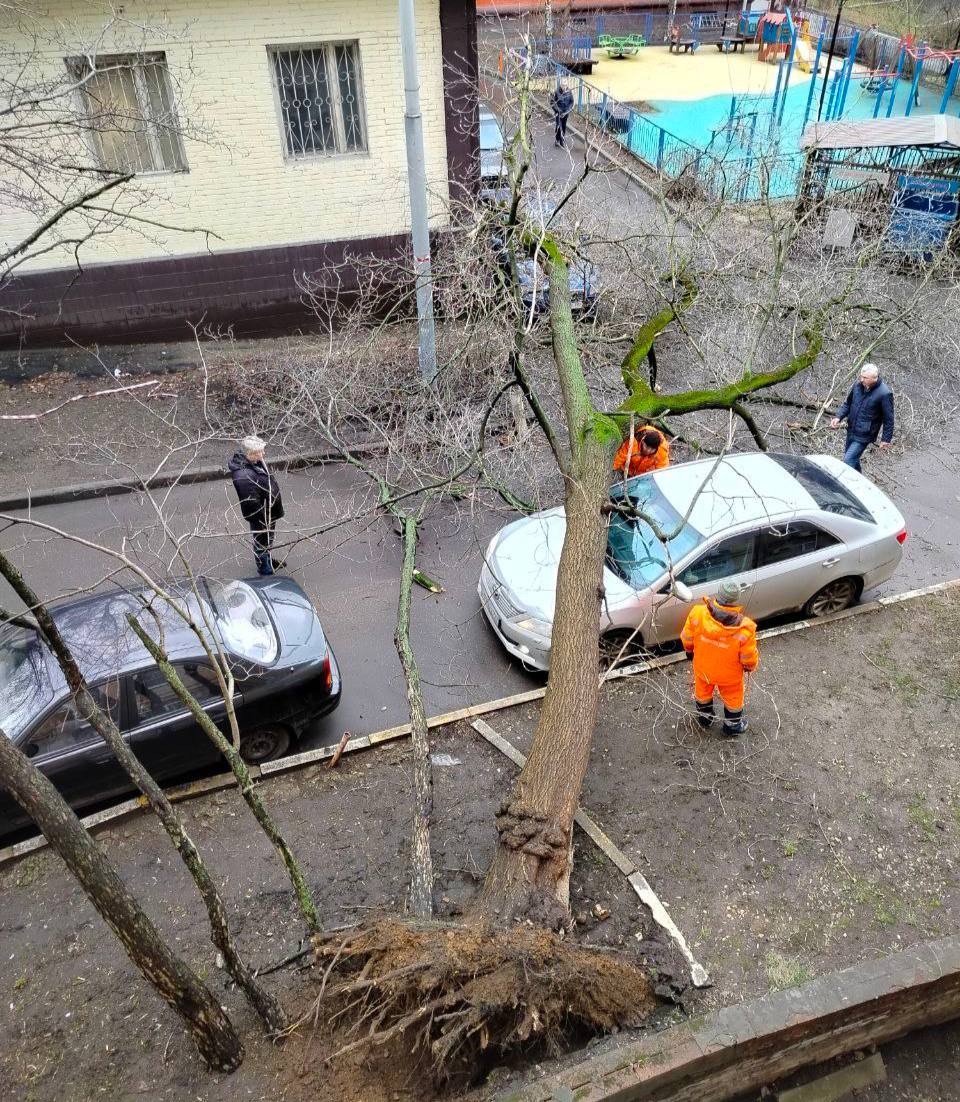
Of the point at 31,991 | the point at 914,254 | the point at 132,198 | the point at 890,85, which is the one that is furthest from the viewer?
the point at 890,85

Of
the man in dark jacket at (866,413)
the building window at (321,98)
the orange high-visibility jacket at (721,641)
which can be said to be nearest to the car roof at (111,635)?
the orange high-visibility jacket at (721,641)

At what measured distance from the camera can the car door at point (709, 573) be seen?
7398 millimetres

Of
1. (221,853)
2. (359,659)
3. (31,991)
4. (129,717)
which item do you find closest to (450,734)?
(359,659)

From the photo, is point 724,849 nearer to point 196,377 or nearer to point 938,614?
point 938,614

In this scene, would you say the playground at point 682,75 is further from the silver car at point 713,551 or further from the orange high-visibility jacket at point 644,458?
the silver car at point 713,551

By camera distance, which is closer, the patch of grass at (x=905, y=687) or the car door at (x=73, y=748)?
the car door at (x=73, y=748)

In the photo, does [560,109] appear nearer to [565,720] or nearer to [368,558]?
[368,558]

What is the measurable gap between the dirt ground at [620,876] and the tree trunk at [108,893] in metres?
0.77

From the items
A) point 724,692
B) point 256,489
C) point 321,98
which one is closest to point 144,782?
point 724,692

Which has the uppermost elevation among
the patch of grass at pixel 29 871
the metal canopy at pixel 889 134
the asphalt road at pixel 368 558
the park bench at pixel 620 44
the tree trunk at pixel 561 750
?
the metal canopy at pixel 889 134

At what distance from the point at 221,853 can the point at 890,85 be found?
28684mm

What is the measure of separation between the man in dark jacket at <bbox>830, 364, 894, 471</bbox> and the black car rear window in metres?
1.39

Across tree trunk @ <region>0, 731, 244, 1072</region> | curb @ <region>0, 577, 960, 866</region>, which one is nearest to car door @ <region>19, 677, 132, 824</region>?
curb @ <region>0, 577, 960, 866</region>

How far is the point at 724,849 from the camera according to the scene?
5.89m
